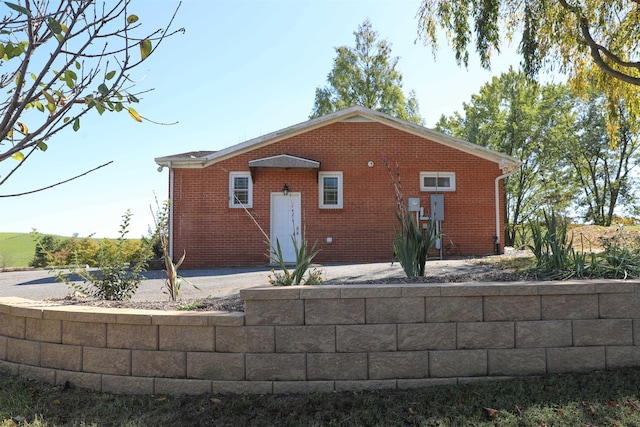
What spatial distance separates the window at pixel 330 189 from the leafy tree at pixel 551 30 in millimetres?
4864

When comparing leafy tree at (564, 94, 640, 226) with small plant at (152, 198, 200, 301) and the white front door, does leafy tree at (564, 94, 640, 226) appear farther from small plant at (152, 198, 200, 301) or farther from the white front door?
small plant at (152, 198, 200, 301)

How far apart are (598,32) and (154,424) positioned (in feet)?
38.0

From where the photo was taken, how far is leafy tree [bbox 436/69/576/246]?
2648cm

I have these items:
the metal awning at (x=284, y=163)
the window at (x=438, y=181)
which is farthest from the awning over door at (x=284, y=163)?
the window at (x=438, y=181)

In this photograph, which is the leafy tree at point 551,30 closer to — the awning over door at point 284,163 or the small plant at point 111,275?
the awning over door at point 284,163

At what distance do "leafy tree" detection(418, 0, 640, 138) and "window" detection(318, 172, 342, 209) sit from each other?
4864 millimetres

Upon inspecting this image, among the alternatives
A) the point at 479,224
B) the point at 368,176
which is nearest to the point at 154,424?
the point at 368,176

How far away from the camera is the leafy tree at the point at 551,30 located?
30.4 feet

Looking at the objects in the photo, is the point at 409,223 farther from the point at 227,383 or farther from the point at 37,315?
the point at 37,315

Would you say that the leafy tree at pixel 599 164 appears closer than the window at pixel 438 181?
No

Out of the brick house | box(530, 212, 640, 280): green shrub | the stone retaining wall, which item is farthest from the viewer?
the brick house

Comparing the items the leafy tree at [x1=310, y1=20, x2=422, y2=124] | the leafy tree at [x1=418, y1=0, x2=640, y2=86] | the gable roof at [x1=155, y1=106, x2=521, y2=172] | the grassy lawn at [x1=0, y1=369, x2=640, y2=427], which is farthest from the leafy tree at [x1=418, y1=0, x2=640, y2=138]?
the leafy tree at [x1=310, y1=20, x2=422, y2=124]

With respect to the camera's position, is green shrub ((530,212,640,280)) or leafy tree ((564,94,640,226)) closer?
green shrub ((530,212,640,280))

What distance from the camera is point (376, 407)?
10.9ft
